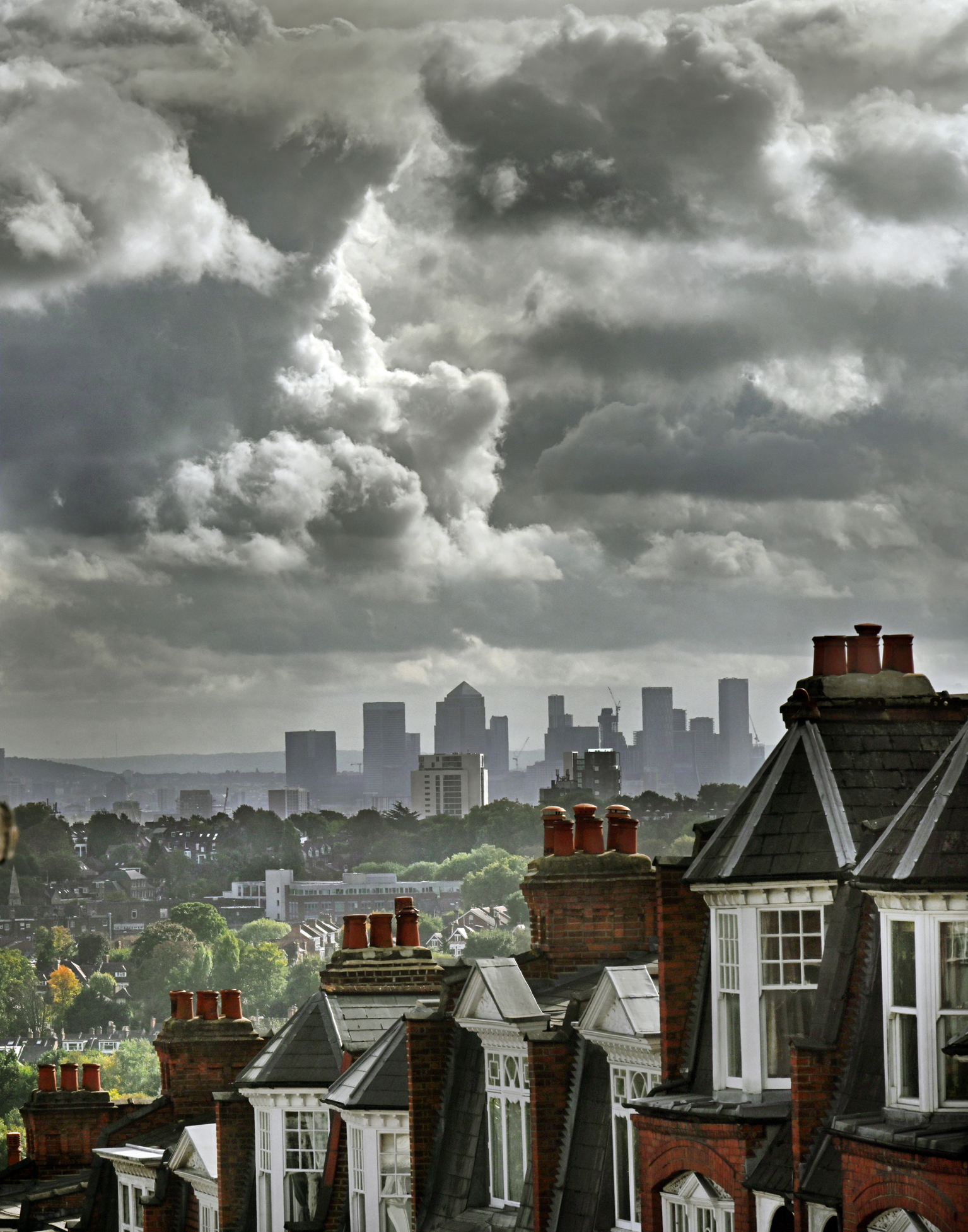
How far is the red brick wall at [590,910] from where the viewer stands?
3391 centimetres

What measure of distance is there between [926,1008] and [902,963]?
651 millimetres

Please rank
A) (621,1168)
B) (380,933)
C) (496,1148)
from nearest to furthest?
1. (621,1168)
2. (496,1148)
3. (380,933)

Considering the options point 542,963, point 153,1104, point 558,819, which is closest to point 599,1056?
point 542,963

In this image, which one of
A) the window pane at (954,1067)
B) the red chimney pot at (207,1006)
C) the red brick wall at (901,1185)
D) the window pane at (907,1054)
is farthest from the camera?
the red chimney pot at (207,1006)

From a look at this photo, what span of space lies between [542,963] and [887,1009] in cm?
1303

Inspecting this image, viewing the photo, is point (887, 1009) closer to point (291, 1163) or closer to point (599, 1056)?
point (599, 1056)

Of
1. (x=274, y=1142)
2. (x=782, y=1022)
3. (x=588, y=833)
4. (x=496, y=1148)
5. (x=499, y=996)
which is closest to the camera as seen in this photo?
(x=782, y=1022)

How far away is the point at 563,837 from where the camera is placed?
36062 millimetres

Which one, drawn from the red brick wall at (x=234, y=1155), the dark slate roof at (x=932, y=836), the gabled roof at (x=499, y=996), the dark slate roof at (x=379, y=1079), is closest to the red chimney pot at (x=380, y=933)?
the red brick wall at (x=234, y=1155)

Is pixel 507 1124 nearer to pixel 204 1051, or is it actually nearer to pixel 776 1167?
pixel 776 1167

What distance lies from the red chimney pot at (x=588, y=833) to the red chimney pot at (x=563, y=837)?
0.50 m

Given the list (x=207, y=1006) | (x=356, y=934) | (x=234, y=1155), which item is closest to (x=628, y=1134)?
(x=234, y=1155)

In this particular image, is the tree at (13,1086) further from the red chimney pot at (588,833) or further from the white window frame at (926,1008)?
the white window frame at (926,1008)

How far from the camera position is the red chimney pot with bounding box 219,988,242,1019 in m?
42.0
